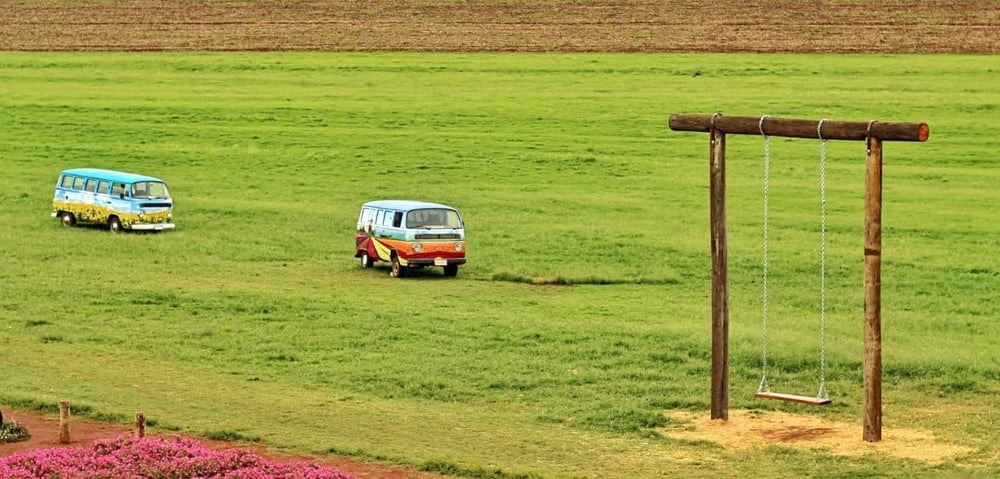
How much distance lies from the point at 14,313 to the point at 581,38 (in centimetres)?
4828

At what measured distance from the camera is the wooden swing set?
24.7 metres

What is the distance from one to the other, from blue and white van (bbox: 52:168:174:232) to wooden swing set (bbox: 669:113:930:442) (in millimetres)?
24817

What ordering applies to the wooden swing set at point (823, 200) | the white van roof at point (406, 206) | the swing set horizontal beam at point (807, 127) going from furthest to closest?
the white van roof at point (406, 206) → the wooden swing set at point (823, 200) → the swing set horizontal beam at point (807, 127)

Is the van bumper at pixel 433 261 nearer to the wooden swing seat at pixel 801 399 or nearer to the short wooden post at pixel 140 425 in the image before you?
the wooden swing seat at pixel 801 399

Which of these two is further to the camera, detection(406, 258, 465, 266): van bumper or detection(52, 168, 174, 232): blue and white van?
detection(52, 168, 174, 232): blue and white van

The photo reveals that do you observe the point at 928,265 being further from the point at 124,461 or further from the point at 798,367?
the point at 124,461

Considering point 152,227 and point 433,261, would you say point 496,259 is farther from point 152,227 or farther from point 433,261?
point 152,227

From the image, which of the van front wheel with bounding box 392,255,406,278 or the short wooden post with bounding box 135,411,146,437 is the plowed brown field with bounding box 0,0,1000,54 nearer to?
the van front wheel with bounding box 392,255,406,278

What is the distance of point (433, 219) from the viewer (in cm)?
4197

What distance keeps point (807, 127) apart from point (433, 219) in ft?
57.0

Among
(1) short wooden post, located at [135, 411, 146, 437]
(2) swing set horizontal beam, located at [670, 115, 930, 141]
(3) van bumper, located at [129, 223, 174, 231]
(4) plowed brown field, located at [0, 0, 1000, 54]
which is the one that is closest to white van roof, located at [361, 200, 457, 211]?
(3) van bumper, located at [129, 223, 174, 231]

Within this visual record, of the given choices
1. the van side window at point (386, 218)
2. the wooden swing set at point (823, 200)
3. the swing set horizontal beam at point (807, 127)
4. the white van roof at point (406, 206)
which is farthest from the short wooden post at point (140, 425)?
the van side window at point (386, 218)

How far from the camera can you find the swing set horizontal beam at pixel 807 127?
24.2m

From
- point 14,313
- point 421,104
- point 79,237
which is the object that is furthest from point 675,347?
point 421,104
